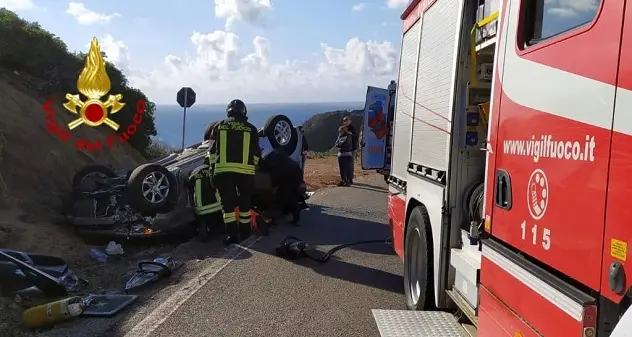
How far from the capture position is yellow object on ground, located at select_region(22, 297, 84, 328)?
217 inches

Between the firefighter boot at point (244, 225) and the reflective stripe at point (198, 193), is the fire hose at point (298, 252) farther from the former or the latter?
the reflective stripe at point (198, 193)

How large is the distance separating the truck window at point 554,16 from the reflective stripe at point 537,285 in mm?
1105

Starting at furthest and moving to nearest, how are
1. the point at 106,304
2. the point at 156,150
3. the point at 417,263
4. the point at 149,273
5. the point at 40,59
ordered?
the point at 156,150 < the point at 40,59 < the point at 149,273 < the point at 106,304 < the point at 417,263

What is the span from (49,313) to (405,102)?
157 inches

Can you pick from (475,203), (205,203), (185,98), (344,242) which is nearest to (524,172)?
(475,203)

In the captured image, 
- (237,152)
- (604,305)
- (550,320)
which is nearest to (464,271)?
(550,320)

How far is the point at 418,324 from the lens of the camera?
4.39 meters

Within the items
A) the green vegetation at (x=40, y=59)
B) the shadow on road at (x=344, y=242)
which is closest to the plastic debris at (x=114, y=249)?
the shadow on road at (x=344, y=242)

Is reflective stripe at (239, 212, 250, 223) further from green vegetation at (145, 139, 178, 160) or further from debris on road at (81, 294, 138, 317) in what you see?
green vegetation at (145, 139, 178, 160)

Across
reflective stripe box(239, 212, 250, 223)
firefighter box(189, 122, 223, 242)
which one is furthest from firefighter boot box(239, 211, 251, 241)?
firefighter box(189, 122, 223, 242)

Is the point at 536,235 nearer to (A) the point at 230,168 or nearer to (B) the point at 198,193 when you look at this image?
(A) the point at 230,168

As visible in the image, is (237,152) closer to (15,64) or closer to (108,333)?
(108,333)

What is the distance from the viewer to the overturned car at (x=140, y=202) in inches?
376

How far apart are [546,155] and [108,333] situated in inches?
159
